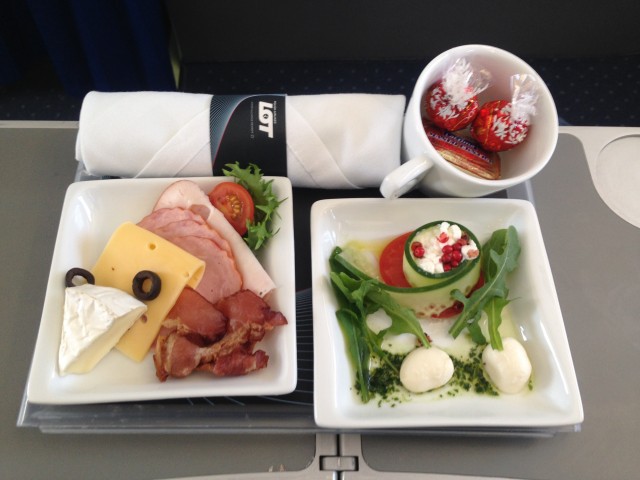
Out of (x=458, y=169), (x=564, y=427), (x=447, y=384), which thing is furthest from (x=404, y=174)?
(x=564, y=427)

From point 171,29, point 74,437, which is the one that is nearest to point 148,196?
point 74,437

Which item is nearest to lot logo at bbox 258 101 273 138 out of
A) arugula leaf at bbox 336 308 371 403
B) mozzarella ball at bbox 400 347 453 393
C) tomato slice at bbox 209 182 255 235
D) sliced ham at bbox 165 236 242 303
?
tomato slice at bbox 209 182 255 235

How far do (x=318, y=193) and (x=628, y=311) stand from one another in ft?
1.81

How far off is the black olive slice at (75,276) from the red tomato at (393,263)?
1.49 feet

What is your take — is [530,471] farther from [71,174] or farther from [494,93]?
[71,174]

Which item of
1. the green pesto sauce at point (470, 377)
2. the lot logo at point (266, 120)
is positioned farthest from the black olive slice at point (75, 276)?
the green pesto sauce at point (470, 377)

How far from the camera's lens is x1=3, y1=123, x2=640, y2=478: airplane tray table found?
2.74ft

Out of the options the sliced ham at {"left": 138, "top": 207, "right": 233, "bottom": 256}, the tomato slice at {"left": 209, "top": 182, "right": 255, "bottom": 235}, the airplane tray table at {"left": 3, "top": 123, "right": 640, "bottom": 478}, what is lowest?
the airplane tray table at {"left": 3, "top": 123, "right": 640, "bottom": 478}

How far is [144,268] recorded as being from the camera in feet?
2.85

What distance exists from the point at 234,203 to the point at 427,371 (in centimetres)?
39

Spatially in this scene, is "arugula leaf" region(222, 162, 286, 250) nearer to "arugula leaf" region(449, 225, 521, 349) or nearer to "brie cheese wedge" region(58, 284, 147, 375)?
"brie cheese wedge" region(58, 284, 147, 375)

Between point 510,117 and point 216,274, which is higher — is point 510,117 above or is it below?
above

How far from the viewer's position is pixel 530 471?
833mm

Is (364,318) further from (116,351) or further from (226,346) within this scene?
(116,351)
